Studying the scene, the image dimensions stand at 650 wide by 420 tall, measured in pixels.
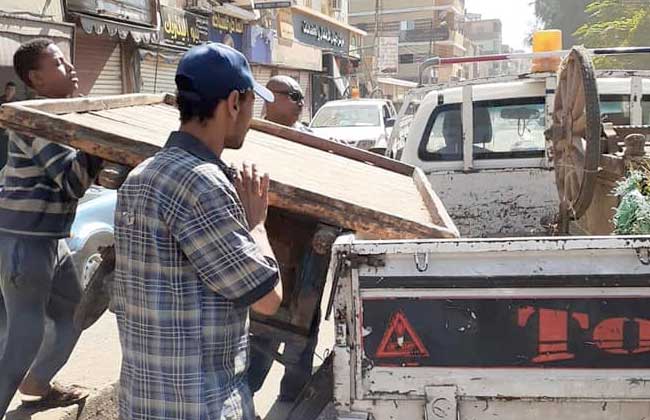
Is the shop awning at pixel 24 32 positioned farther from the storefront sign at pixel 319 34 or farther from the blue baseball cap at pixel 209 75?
the storefront sign at pixel 319 34

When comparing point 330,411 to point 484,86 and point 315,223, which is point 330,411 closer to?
point 315,223

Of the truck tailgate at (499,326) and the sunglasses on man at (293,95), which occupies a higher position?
the sunglasses on man at (293,95)

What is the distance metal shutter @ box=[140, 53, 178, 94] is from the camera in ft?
49.4

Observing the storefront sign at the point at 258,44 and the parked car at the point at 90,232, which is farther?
the storefront sign at the point at 258,44

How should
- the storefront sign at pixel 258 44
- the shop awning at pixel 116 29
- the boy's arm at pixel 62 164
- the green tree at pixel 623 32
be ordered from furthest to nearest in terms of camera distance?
the storefront sign at pixel 258 44 → the green tree at pixel 623 32 → the shop awning at pixel 116 29 → the boy's arm at pixel 62 164

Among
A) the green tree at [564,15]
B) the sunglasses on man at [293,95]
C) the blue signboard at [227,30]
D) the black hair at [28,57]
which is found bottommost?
the sunglasses on man at [293,95]

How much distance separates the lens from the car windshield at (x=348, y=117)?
550 inches

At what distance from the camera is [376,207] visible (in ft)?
7.22

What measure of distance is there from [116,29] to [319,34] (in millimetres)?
17920

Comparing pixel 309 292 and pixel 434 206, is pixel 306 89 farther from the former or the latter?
pixel 309 292

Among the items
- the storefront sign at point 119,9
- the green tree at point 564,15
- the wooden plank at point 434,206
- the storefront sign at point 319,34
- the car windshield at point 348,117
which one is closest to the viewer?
the wooden plank at point 434,206

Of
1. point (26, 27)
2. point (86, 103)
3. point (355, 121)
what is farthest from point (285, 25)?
point (86, 103)

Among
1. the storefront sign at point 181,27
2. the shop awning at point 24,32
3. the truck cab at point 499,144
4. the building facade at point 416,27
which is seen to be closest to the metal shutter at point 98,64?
the storefront sign at point 181,27

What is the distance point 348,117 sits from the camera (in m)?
14.2
